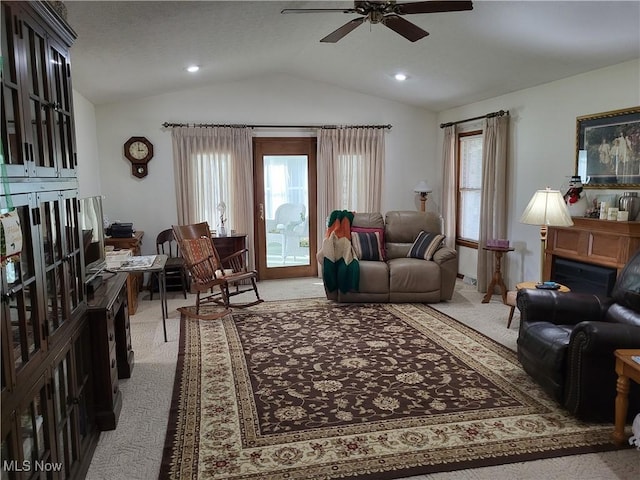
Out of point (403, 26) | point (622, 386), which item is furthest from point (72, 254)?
point (622, 386)

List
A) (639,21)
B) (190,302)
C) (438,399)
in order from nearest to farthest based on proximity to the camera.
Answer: (438,399), (639,21), (190,302)

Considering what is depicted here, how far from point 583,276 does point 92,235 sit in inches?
158

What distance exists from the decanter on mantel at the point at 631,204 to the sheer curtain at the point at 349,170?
11.1ft

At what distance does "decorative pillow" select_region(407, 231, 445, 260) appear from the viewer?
5.61m

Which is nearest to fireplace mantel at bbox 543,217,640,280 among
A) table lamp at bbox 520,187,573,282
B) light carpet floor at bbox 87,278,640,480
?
table lamp at bbox 520,187,573,282

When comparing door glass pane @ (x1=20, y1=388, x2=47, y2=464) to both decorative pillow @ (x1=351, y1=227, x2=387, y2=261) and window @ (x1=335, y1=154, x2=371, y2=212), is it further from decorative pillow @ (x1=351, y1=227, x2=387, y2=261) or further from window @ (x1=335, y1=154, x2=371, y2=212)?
window @ (x1=335, y1=154, x2=371, y2=212)

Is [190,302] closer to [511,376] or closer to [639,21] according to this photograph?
[511,376]

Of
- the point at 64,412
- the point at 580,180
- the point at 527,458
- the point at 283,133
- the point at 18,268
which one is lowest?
the point at 527,458

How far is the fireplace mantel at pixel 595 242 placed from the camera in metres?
3.83

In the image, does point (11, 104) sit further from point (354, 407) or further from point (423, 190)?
point (423, 190)

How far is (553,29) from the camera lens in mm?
3703

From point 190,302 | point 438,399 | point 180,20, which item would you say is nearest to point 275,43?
point 180,20

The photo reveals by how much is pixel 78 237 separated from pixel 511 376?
9.72ft

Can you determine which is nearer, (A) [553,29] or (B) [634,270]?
(B) [634,270]
